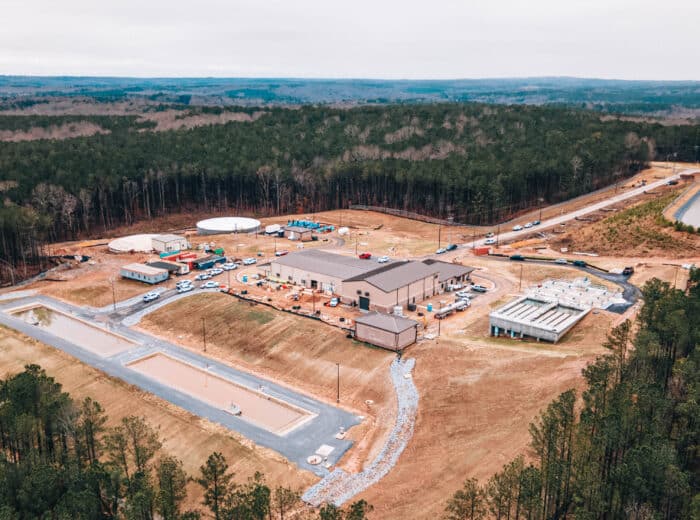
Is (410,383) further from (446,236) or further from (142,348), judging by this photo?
(446,236)

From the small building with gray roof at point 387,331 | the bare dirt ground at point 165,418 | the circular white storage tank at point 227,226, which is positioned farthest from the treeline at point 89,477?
the circular white storage tank at point 227,226

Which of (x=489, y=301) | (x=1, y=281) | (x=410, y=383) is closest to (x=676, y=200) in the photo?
(x=489, y=301)

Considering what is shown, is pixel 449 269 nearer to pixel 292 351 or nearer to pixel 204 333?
pixel 292 351

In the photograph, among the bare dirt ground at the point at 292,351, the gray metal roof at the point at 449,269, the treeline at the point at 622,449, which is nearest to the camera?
the treeline at the point at 622,449

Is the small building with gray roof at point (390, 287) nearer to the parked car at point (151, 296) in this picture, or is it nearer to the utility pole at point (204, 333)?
the utility pole at point (204, 333)

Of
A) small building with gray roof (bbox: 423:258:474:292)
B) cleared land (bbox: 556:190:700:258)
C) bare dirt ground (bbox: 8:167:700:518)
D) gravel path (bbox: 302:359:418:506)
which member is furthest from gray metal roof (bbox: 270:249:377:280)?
cleared land (bbox: 556:190:700:258)

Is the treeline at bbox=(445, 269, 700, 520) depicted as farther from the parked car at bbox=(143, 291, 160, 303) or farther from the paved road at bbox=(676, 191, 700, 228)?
the parked car at bbox=(143, 291, 160, 303)
